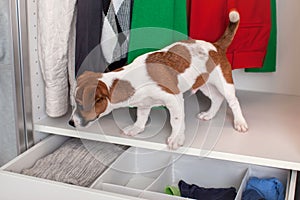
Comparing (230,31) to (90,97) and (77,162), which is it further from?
(77,162)

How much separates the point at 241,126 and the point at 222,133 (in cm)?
6

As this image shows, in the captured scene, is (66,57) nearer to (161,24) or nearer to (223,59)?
(161,24)

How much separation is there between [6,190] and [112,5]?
54 centimetres

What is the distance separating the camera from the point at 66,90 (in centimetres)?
117

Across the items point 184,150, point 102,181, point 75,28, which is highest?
point 75,28

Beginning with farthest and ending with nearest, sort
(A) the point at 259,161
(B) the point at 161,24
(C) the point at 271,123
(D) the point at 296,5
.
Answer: (D) the point at 296,5
(C) the point at 271,123
(B) the point at 161,24
(A) the point at 259,161

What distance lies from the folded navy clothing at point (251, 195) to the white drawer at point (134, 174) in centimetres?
3

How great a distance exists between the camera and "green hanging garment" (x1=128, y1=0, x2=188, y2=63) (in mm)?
1062

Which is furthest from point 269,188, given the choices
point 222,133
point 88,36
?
point 88,36

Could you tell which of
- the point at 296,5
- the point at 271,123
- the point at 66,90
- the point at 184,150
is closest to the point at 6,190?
the point at 66,90

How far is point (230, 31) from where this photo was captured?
1113mm

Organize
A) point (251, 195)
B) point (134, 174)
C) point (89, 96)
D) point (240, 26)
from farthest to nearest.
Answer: point (134, 174), point (240, 26), point (251, 195), point (89, 96)

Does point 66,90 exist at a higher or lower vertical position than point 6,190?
higher

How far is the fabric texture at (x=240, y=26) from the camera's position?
1.16 meters
